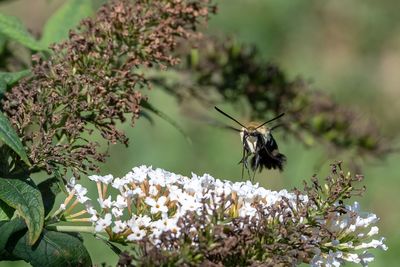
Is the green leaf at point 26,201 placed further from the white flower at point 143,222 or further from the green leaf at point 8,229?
the white flower at point 143,222

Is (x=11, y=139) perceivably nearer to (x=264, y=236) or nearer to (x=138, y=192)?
(x=138, y=192)

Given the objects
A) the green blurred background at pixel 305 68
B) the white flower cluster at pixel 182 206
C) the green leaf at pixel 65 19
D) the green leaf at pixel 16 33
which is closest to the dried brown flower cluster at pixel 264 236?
the white flower cluster at pixel 182 206

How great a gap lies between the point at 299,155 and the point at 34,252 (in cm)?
309

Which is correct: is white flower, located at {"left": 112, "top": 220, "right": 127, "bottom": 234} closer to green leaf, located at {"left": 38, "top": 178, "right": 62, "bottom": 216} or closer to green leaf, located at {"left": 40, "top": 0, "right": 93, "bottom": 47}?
green leaf, located at {"left": 38, "top": 178, "right": 62, "bottom": 216}

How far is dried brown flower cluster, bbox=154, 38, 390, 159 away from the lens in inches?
119

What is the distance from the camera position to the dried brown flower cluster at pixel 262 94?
302 centimetres

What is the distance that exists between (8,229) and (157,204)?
30cm

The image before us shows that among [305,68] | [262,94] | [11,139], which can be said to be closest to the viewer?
[11,139]

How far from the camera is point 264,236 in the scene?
1.66 meters

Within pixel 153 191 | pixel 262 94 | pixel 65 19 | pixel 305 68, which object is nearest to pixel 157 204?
pixel 153 191

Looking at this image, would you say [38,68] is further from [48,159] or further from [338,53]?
[338,53]

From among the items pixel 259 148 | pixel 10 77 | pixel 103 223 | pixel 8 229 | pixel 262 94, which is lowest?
→ pixel 8 229

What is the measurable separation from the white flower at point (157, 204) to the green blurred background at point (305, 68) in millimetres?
2962

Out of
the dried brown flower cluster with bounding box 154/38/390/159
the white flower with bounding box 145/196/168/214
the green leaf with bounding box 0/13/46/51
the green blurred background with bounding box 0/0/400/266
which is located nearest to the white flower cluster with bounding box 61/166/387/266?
the white flower with bounding box 145/196/168/214
